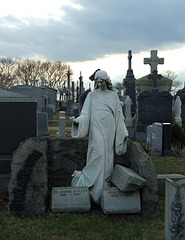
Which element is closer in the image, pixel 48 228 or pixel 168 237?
pixel 168 237

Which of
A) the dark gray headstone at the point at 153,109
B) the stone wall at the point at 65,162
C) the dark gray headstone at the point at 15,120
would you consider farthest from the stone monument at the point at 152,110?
the stone wall at the point at 65,162

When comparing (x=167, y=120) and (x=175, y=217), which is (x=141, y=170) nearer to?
(x=175, y=217)

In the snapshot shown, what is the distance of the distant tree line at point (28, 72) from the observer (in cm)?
6166

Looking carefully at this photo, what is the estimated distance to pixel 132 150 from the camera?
17.1ft

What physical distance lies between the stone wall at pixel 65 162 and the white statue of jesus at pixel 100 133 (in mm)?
356

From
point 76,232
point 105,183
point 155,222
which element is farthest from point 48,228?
point 155,222

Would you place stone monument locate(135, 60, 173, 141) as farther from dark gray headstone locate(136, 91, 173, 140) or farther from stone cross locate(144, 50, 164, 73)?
stone cross locate(144, 50, 164, 73)

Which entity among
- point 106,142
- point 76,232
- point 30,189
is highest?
point 106,142

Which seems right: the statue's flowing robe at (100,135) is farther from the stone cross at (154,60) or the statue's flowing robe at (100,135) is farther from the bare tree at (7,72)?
the bare tree at (7,72)

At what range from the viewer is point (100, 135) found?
4961 mm

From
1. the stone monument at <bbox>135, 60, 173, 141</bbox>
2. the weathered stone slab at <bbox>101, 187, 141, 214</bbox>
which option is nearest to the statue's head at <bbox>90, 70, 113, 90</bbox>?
the weathered stone slab at <bbox>101, 187, 141, 214</bbox>

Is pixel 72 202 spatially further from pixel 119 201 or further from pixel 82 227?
pixel 119 201

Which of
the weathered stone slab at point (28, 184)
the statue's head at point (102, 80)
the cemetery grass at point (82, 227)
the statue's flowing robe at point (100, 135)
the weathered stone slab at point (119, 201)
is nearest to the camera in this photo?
the cemetery grass at point (82, 227)

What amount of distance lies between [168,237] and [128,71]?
20.1 m
